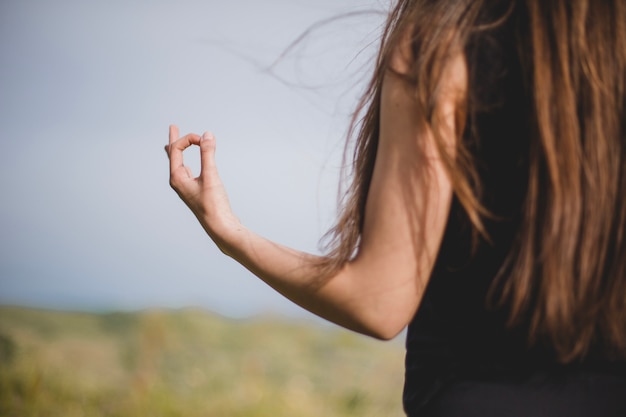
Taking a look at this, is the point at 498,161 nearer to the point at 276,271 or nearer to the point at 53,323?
the point at 276,271

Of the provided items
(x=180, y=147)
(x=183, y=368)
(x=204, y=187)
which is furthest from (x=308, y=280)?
(x=183, y=368)

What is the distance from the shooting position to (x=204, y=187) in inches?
46.7

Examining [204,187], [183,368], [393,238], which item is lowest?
[183,368]

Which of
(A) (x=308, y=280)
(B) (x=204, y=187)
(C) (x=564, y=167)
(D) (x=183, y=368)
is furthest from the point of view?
(D) (x=183, y=368)

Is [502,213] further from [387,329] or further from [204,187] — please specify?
[204,187]

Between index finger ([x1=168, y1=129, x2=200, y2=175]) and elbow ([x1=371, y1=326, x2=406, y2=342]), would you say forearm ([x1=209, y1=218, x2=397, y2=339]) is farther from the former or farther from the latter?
index finger ([x1=168, y1=129, x2=200, y2=175])

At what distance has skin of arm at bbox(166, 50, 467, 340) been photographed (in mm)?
974

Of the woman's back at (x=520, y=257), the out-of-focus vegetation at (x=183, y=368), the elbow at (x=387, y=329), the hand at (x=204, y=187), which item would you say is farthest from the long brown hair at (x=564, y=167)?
the out-of-focus vegetation at (x=183, y=368)

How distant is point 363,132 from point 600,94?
1.27ft

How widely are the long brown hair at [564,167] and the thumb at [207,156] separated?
389mm

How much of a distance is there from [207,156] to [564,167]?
58cm

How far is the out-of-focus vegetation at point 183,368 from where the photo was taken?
3801mm

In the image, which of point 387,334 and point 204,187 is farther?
point 204,187

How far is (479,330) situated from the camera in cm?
100
